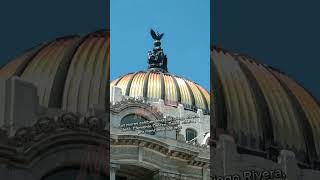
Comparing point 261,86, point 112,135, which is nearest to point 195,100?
point 112,135

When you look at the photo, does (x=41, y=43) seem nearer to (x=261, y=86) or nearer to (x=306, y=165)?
(x=261, y=86)

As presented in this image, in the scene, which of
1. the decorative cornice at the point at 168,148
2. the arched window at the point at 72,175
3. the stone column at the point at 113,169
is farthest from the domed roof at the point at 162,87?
the arched window at the point at 72,175

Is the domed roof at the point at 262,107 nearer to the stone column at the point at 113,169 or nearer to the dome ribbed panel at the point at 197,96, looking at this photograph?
the stone column at the point at 113,169

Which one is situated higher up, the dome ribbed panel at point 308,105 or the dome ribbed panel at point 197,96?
the dome ribbed panel at point 197,96

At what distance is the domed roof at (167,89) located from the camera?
35.8 metres

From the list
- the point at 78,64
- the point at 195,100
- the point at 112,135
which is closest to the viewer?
the point at 78,64

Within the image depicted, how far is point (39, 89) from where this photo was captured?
26766 millimetres

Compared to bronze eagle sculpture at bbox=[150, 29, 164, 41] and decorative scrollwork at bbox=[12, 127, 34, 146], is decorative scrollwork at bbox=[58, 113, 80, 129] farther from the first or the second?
bronze eagle sculpture at bbox=[150, 29, 164, 41]

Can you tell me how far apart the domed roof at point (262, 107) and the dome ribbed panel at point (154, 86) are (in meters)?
8.76

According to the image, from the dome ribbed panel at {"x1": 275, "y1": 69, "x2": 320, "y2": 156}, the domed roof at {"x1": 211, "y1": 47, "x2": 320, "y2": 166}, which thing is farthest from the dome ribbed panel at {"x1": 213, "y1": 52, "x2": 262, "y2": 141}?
the dome ribbed panel at {"x1": 275, "y1": 69, "x2": 320, "y2": 156}

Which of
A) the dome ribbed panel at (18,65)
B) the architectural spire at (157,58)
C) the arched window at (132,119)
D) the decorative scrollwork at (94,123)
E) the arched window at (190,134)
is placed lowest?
the decorative scrollwork at (94,123)

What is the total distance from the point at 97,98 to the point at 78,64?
4.74 ft

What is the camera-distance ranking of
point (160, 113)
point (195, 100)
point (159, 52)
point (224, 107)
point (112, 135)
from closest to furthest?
point (224, 107) < point (112, 135) < point (160, 113) < point (159, 52) < point (195, 100)

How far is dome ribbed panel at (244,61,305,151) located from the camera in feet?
85.6
